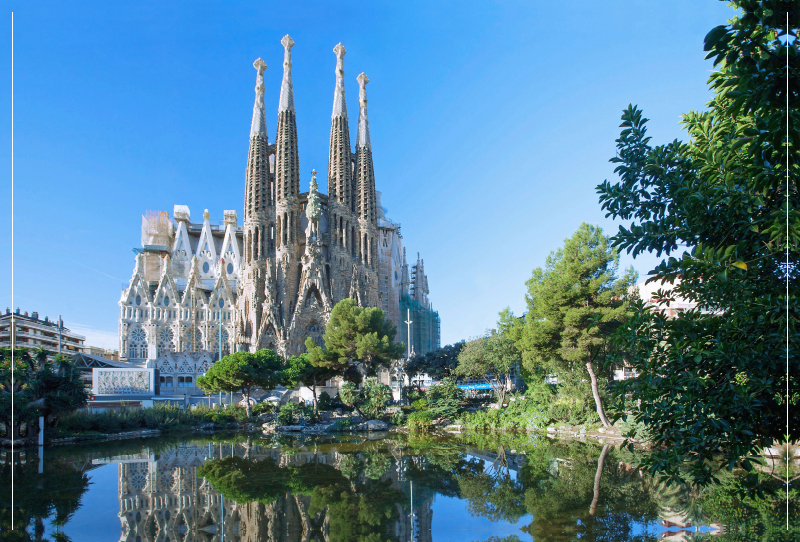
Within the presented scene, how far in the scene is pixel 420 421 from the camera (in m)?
23.4

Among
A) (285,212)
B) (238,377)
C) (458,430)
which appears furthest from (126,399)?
(285,212)

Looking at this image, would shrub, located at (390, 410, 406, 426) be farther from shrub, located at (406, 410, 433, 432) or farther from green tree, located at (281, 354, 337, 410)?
green tree, located at (281, 354, 337, 410)

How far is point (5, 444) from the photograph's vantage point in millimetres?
17312

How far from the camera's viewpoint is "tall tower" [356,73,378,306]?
47.6 meters

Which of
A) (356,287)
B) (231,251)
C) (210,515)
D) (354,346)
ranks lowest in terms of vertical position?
(210,515)

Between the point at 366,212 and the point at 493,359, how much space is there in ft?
79.5

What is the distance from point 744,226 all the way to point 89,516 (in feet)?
33.1

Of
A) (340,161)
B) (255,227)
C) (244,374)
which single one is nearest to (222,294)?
(255,227)

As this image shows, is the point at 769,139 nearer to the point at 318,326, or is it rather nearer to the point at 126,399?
the point at 126,399

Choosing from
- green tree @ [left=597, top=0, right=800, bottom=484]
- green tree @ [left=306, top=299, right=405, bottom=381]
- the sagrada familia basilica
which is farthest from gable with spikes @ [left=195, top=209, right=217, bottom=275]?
green tree @ [left=597, top=0, right=800, bottom=484]

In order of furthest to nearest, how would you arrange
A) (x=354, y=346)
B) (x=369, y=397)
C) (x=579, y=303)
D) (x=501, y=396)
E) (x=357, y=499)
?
(x=354, y=346), (x=501, y=396), (x=369, y=397), (x=579, y=303), (x=357, y=499)

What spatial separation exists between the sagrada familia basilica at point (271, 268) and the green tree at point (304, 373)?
1362 centimetres

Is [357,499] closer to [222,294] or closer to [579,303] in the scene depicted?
[579,303]

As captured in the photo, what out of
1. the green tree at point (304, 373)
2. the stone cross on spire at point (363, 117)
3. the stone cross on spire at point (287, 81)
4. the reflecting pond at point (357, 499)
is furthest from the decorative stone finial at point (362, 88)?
the reflecting pond at point (357, 499)
